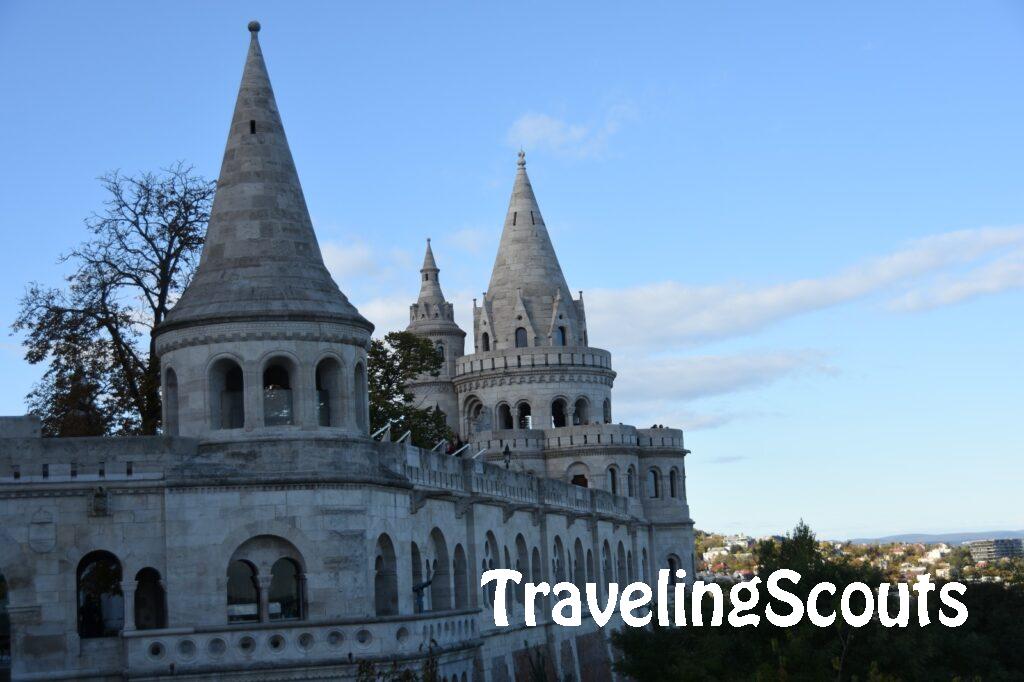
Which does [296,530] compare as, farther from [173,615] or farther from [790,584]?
[790,584]

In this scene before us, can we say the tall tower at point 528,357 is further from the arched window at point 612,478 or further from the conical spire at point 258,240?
the conical spire at point 258,240

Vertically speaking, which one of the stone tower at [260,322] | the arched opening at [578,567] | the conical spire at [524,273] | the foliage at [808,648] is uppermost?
the conical spire at [524,273]

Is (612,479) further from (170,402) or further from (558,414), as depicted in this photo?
(170,402)

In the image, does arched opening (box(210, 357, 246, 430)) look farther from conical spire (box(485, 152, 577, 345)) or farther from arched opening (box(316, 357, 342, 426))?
conical spire (box(485, 152, 577, 345))

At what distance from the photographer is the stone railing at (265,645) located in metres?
31.2

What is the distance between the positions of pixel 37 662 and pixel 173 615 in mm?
2483

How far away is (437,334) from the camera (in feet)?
271

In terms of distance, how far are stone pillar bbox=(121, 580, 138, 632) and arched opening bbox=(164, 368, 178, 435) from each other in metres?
3.50

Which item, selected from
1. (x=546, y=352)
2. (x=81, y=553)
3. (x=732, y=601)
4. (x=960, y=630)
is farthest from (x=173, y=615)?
(x=546, y=352)

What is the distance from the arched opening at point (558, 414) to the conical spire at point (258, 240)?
40.0 m

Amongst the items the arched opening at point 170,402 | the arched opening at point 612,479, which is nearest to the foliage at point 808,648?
the arched opening at point 170,402

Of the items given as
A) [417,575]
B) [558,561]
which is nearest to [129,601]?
[417,575]

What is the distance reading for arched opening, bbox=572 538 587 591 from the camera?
5759 centimetres

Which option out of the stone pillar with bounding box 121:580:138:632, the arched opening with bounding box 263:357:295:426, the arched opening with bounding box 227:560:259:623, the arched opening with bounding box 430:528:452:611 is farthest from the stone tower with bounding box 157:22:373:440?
the arched opening with bounding box 430:528:452:611
